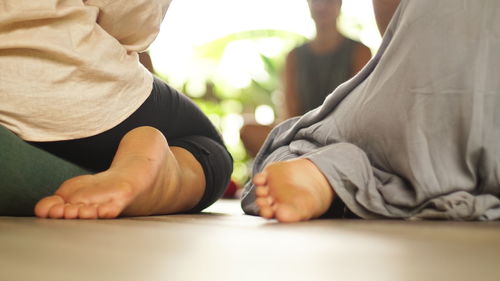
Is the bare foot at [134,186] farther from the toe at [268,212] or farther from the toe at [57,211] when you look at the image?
the toe at [268,212]

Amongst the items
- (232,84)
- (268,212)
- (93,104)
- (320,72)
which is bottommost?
(232,84)

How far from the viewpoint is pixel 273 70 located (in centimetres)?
387

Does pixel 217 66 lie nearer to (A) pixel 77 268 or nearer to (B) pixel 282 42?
(B) pixel 282 42

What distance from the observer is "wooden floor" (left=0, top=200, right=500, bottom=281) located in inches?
15.9

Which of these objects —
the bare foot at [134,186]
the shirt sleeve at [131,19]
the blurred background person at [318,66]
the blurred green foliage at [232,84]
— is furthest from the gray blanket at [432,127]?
the blurred green foliage at [232,84]

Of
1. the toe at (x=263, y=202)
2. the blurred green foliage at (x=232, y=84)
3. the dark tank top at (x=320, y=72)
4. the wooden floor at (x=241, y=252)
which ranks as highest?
the wooden floor at (x=241, y=252)

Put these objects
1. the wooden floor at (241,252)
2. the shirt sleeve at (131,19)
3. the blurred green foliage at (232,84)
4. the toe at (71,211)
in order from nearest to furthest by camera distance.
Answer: the wooden floor at (241,252)
the toe at (71,211)
the shirt sleeve at (131,19)
the blurred green foliage at (232,84)

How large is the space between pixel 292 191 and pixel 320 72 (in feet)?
5.66

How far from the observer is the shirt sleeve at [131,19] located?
852 millimetres

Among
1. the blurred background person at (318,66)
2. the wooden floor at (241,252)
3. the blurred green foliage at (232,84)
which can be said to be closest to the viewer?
the wooden floor at (241,252)

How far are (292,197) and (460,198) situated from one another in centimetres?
23

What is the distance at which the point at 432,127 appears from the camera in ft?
2.71

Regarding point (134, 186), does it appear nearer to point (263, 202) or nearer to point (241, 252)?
point (263, 202)

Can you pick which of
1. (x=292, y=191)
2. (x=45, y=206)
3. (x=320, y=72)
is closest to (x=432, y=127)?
(x=292, y=191)
